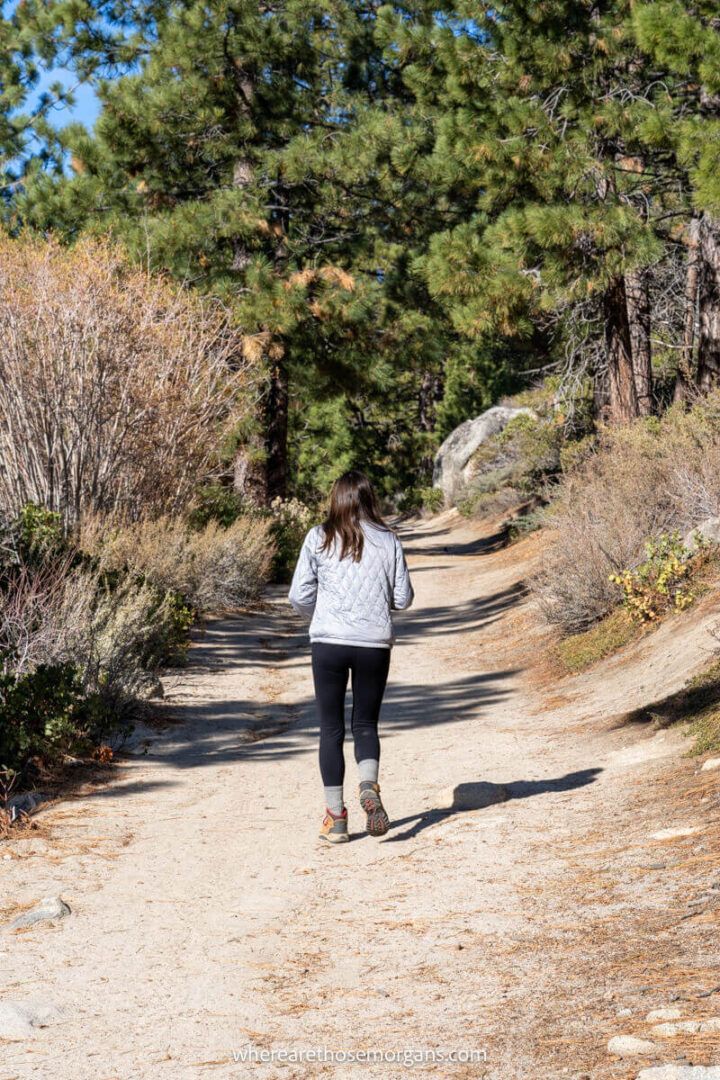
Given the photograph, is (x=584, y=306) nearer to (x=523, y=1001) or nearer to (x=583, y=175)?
(x=583, y=175)

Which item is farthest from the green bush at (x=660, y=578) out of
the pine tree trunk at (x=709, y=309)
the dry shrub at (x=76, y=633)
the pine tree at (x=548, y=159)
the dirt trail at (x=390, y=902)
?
the pine tree trunk at (x=709, y=309)

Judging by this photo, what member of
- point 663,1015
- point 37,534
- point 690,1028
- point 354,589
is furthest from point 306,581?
point 37,534

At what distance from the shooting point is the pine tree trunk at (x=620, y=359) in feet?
53.5

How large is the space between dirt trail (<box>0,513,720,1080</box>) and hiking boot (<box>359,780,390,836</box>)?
0.44ft

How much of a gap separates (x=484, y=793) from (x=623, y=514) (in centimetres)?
565

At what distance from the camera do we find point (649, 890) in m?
4.62

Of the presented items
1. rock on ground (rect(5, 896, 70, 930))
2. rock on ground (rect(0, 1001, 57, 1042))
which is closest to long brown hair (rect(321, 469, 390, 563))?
rock on ground (rect(5, 896, 70, 930))

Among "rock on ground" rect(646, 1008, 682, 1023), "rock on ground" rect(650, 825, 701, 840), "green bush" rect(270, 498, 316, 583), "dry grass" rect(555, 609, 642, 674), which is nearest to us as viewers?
"rock on ground" rect(646, 1008, 682, 1023)

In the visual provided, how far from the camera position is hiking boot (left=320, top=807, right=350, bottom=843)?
606 centimetres

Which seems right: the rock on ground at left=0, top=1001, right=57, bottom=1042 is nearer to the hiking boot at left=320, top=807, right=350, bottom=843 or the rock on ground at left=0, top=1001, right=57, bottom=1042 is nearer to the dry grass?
the hiking boot at left=320, top=807, right=350, bottom=843

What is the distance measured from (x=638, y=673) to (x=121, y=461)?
7.66 meters

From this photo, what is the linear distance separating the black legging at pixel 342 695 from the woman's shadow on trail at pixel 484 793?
545 mm

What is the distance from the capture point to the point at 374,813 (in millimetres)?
5887

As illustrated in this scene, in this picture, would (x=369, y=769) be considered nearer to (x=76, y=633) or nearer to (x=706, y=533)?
(x=76, y=633)
